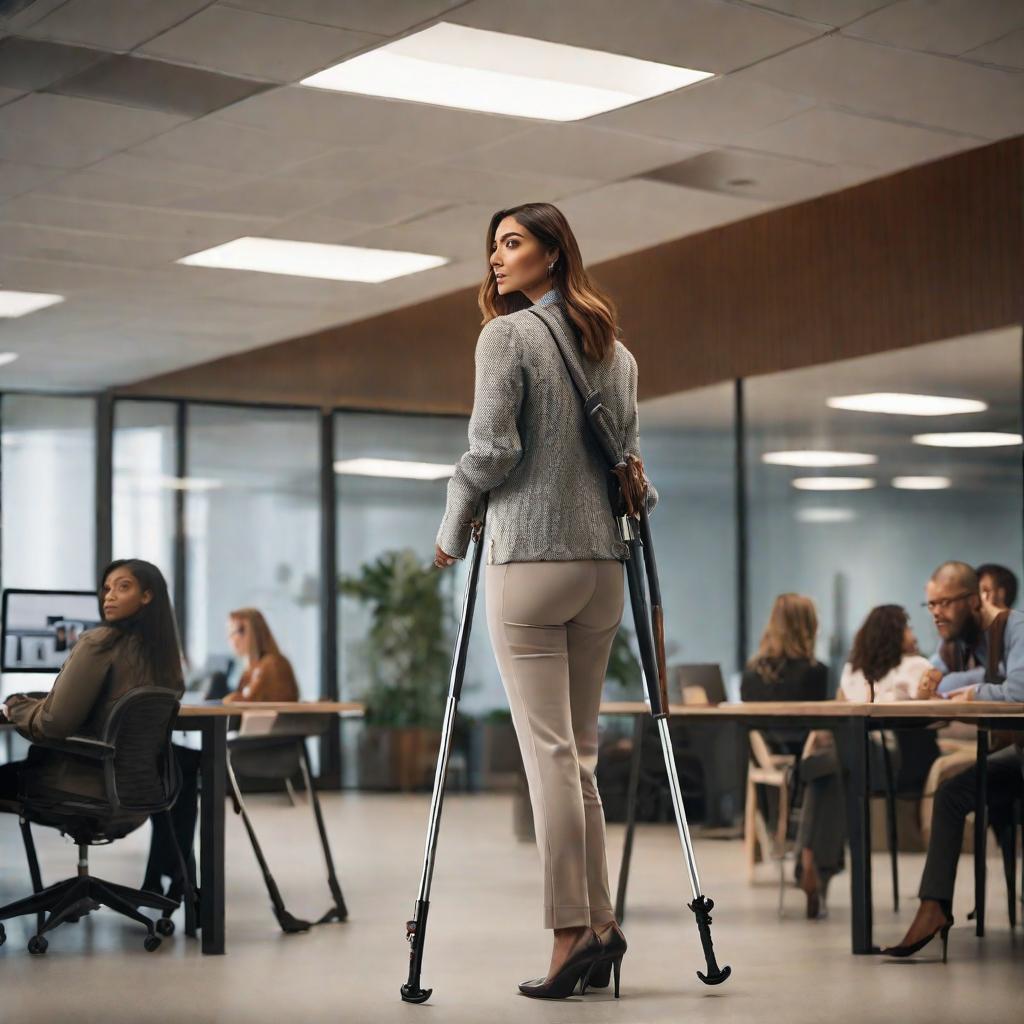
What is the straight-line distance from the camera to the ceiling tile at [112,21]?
16.9 ft

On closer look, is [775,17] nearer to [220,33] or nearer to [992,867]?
[220,33]

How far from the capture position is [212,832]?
5.08m

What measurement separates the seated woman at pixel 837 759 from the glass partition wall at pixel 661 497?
234cm

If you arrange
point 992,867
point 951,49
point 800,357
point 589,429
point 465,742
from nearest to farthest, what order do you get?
point 589,429, point 951,49, point 992,867, point 800,357, point 465,742

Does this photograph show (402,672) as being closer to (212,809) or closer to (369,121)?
(369,121)

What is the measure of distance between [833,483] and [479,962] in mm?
5763

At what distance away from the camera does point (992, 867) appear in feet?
25.0

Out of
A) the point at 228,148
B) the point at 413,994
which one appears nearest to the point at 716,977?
the point at 413,994

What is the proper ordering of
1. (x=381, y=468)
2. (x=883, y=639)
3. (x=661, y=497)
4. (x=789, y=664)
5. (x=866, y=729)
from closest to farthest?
(x=866, y=729) < (x=883, y=639) < (x=789, y=664) < (x=661, y=497) < (x=381, y=468)

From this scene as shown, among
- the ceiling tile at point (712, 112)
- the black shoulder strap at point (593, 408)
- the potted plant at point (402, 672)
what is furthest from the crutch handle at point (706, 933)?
the potted plant at point (402, 672)

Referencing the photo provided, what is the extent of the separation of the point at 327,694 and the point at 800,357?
508cm

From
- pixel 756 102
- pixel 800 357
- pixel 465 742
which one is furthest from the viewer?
pixel 465 742

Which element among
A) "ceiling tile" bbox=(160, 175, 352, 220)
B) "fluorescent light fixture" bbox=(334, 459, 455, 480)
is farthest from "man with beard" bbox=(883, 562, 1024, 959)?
"fluorescent light fixture" bbox=(334, 459, 455, 480)

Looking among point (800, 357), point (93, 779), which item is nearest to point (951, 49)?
point (93, 779)
